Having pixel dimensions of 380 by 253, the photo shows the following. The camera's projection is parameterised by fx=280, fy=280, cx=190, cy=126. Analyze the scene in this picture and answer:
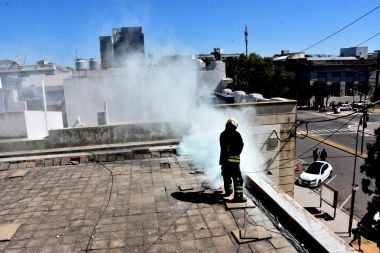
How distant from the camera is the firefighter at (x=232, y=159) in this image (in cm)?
457

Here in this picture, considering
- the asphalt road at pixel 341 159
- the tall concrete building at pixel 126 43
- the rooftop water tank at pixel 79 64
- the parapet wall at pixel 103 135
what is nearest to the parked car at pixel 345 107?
the asphalt road at pixel 341 159

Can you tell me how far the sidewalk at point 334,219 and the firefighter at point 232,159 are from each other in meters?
8.88

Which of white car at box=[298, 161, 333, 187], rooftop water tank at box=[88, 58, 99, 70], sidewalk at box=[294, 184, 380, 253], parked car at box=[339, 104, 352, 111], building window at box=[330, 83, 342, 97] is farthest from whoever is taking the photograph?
building window at box=[330, 83, 342, 97]

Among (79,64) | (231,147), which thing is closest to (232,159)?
(231,147)

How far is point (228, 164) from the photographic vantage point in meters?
4.66

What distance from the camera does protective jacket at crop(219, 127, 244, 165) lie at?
4.67 meters

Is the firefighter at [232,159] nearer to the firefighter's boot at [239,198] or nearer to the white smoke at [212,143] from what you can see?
the firefighter's boot at [239,198]

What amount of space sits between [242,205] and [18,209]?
3.77m

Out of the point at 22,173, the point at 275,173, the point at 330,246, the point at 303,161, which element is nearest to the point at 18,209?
the point at 22,173

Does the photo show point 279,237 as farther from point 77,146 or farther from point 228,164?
point 77,146

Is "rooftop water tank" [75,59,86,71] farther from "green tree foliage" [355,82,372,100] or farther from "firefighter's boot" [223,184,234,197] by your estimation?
"green tree foliage" [355,82,372,100]

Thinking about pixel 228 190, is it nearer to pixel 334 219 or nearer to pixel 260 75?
pixel 334 219

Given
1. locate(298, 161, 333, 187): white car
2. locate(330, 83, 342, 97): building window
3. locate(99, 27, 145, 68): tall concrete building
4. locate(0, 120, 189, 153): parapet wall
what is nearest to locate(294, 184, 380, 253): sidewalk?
locate(298, 161, 333, 187): white car

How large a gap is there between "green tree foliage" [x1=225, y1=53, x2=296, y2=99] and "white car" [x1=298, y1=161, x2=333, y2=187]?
82.8ft
